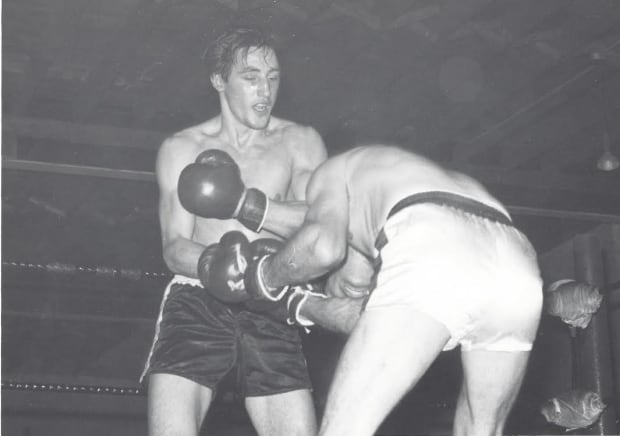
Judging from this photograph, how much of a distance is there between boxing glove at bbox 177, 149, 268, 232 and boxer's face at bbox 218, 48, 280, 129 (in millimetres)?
199

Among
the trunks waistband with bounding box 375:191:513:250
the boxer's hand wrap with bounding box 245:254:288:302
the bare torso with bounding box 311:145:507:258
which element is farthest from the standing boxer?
the trunks waistband with bounding box 375:191:513:250

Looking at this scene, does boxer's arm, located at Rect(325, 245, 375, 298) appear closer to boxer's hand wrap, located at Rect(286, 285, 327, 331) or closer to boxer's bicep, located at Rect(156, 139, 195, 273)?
boxer's hand wrap, located at Rect(286, 285, 327, 331)

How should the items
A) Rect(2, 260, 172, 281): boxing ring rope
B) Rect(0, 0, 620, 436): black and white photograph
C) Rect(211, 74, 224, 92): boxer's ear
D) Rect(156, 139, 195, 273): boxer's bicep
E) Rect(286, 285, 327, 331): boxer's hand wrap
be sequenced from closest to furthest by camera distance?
1. Rect(0, 0, 620, 436): black and white photograph
2. Rect(286, 285, 327, 331): boxer's hand wrap
3. Rect(156, 139, 195, 273): boxer's bicep
4. Rect(211, 74, 224, 92): boxer's ear
5. Rect(2, 260, 172, 281): boxing ring rope

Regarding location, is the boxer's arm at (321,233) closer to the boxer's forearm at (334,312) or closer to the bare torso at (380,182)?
the bare torso at (380,182)

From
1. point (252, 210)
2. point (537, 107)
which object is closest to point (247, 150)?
point (252, 210)

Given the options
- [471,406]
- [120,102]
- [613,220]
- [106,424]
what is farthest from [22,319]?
[471,406]

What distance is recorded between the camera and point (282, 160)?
256 centimetres

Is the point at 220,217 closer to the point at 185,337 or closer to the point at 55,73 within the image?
the point at 185,337

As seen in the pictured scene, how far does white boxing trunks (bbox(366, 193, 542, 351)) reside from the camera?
1.66m

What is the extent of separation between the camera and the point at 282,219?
2.37 m

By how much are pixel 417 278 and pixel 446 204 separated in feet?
0.68

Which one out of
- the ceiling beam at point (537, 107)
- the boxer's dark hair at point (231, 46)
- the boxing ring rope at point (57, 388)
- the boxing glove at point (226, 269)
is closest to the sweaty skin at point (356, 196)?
the boxing glove at point (226, 269)

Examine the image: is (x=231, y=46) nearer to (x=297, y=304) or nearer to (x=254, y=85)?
(x=254, y=85)

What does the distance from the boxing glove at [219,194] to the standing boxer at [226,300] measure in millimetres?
17
